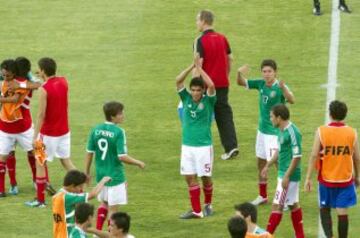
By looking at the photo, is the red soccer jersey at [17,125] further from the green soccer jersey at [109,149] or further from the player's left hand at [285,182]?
the player's left hand at [285,182]

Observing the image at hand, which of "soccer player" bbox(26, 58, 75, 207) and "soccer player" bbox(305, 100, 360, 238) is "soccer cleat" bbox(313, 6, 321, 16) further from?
Answer: "soccer player" bbox(305, 100, 360, 238)

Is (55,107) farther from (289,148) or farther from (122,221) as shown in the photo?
(122,221)

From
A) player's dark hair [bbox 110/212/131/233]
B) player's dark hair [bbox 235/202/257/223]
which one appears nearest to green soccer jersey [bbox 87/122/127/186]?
player's dark hair [bbox 110/212/131/233]

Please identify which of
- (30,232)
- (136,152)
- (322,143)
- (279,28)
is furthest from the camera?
(279,28)

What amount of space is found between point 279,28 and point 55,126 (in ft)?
29.5

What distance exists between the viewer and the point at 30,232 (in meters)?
15.8

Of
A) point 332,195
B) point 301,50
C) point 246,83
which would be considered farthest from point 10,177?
point 301,50

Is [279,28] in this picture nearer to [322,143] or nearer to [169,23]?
[169,23]

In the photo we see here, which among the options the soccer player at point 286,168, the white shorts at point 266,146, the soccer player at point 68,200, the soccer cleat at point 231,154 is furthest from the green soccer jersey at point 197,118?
the soccer player at point 68,200

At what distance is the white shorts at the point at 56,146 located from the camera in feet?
54.5

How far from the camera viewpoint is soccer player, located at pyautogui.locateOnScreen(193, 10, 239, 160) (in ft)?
59.3

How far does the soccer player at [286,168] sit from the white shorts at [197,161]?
127cm

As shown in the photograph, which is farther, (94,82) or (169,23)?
(169,23)

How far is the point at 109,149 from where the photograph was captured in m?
15.0
